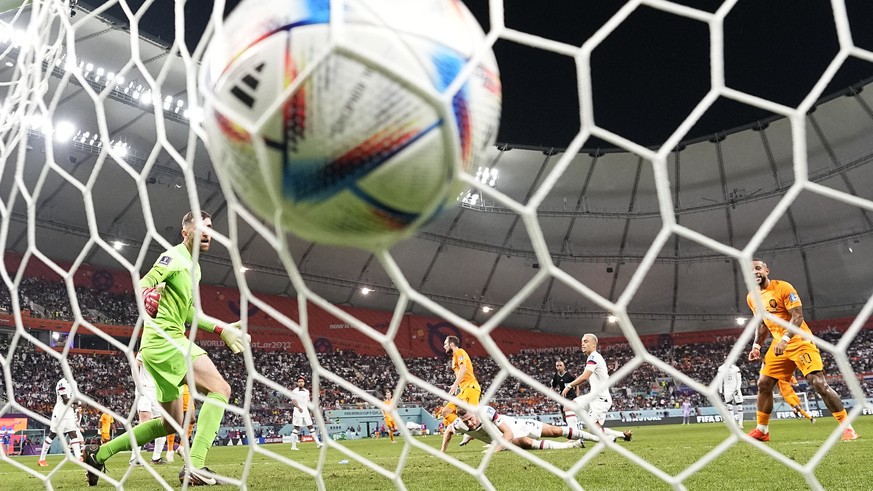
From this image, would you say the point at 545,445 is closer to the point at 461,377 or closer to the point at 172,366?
the point at 461,377

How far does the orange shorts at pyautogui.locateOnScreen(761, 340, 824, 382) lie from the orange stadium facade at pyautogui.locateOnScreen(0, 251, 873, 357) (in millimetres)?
18874

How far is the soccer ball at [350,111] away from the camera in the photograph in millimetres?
1312

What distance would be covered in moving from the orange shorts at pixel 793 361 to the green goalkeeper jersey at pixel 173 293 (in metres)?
4.37

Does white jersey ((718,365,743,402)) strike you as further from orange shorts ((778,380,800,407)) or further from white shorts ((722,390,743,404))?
orange shorts ((778,380,800,407))

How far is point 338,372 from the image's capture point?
23.3m

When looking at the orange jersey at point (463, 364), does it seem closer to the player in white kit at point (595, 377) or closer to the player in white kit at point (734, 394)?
the player in white kit at point (595, 377)

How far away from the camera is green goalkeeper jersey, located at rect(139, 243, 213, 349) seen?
3.58m

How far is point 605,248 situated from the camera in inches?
1014

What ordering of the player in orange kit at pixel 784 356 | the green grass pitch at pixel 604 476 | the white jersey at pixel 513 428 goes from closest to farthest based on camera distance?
the green grass pitch at pixel 604 476, the player in orange kit at pixel 784 356, the white jersey at pixel 513 428

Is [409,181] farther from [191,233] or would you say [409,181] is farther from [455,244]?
[455,244]

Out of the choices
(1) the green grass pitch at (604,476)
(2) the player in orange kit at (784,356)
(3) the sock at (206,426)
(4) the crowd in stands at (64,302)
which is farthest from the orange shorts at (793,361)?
(4) the crowd in stands at (64,302)

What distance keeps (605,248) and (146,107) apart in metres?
17.4

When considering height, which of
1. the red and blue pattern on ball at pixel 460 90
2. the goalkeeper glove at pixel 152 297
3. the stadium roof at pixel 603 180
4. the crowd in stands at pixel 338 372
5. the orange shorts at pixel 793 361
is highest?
the stadium roof at pixel 603 180

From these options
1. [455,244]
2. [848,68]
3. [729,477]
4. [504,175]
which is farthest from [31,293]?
[848,68]
